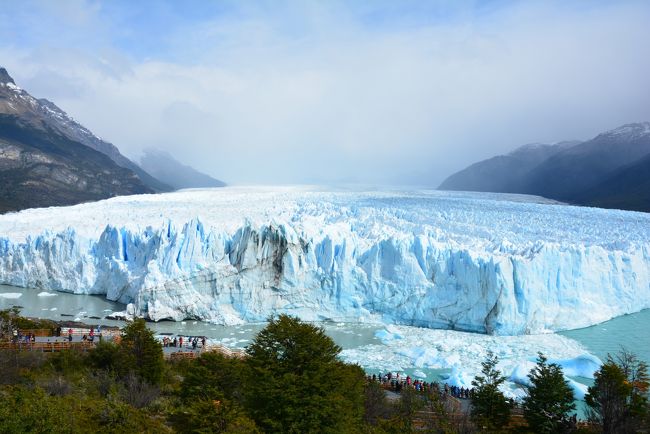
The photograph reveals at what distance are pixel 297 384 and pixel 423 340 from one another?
458 inches

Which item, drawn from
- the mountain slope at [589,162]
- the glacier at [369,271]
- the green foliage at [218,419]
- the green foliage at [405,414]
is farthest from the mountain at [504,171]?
the green foliage at [218,419]

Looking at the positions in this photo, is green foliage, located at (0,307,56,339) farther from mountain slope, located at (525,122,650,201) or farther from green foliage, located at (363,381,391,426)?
mountain slope, located at (525,122,650,201)

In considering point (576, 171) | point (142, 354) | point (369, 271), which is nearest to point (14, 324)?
point (142, 354)

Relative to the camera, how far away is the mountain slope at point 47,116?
90000 millimetres

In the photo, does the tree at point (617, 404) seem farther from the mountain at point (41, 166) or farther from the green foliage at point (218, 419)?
the mountain at point (41, 166)

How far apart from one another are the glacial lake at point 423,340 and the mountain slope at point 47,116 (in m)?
71.9

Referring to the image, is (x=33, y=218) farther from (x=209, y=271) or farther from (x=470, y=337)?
(x=470, y=337)

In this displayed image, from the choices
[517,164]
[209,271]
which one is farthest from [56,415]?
[517,164]

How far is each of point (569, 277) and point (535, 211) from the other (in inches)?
404

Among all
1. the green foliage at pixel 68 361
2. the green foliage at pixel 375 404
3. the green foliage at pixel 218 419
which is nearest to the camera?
the green foliage at pixel 218 419

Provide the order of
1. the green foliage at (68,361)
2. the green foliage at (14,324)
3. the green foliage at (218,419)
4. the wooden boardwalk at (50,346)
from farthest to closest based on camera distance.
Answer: the green foliage at (14,324) → the wooden boardwalk at (50,346) → the green foliage at (68,361) → the green foliage at (218,419)

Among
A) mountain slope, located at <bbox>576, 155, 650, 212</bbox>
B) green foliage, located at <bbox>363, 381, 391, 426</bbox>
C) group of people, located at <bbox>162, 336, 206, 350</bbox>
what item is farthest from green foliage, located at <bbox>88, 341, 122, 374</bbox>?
mountain slope, located at <bbox>576, 155, 650, 212</bbox>

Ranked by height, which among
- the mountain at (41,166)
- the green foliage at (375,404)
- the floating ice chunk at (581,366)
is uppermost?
the mountain at (41,166)

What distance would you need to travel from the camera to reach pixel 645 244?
22.8 m
